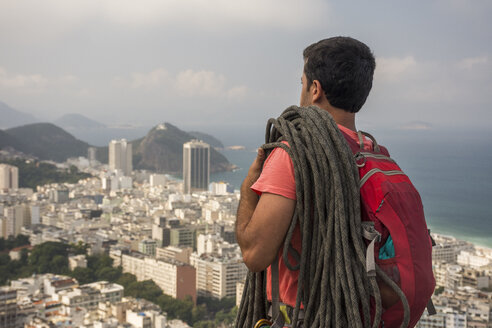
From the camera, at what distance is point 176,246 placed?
549 inches

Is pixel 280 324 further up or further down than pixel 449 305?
further up

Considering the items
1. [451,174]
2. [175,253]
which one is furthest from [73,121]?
[451,174]

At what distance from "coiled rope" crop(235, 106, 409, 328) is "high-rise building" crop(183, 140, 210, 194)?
2359cm

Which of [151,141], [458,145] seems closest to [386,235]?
[458,145]

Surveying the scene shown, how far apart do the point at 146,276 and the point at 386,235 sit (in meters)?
10.8

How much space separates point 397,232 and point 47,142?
1206 inches

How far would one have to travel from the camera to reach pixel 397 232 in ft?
2.28

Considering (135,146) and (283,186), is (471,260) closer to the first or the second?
(283,186)

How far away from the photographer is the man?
0.72 m

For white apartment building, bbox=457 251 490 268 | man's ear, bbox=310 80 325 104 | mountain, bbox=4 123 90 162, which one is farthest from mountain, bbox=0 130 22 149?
man's ear, bbox=310 80 325 104

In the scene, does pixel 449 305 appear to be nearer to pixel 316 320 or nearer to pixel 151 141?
pixel 316 320

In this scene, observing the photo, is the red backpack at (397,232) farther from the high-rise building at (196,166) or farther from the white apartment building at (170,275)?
the high-rise building at (196,166)

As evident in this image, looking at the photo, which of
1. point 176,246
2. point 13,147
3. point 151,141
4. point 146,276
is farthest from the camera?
point 151,141

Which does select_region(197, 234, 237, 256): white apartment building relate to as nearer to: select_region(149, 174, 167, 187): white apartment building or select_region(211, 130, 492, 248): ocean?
select_region(211, 130, 492, 248): ocean
